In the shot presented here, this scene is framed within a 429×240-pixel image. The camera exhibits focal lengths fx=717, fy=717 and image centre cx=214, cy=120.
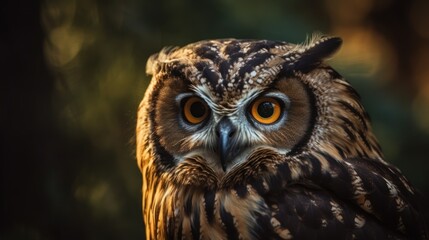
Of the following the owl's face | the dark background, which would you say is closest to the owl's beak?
the owl's face

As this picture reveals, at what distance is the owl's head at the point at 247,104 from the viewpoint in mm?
1483

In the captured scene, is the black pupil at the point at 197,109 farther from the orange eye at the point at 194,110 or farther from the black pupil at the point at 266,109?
the black pupil at the point at 266,109

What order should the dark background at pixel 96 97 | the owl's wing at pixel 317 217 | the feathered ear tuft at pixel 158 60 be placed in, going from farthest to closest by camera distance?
the dark background at pixel 96 97 → the feathered ear tuft at pixel 158 60 → the owl's wing at pixel 317 217

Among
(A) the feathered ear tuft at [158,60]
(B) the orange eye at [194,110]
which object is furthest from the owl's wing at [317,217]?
(A) the feathered ear tuft at [158,60]

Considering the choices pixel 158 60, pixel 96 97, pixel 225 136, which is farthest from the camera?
pixel 96 97

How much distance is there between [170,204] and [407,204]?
53cm

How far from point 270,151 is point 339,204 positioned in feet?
0.60

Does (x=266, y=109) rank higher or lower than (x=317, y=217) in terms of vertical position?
higher

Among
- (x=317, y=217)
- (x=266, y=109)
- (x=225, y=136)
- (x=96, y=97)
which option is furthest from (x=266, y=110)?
(x=96, y=97)

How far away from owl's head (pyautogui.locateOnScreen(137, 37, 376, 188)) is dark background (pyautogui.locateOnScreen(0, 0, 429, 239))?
2.48ft

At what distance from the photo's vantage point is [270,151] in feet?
5.07

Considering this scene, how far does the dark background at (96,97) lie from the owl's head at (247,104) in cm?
76

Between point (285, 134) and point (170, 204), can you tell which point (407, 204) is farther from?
point (170, 204)

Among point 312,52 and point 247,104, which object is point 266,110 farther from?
point 312,52
